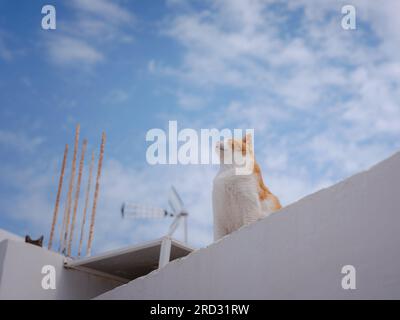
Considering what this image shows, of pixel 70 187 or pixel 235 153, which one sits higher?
pixel 70 187

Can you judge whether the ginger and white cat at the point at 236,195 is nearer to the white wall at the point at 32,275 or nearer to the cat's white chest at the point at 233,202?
the cat's white chest at the point at 233,202

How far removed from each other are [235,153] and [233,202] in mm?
815

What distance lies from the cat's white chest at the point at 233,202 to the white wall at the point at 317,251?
0.97m

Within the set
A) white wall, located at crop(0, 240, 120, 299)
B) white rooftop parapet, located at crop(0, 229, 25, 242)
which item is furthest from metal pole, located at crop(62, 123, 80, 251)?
white wall, located at crop(0, 240, 120, 299)

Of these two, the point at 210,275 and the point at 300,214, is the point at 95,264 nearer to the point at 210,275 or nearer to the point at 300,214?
the point at 210,275

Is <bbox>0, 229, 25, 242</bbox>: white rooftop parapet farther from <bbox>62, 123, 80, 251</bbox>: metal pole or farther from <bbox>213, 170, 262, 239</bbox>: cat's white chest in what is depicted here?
<bbox>213, 170, 262, 239</bbox>: cat's white chest

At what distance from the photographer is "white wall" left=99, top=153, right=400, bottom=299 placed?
488 centimetres

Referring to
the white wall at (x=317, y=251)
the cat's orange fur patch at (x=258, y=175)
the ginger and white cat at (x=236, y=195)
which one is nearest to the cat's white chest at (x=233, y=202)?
the ginger and white cat at (x=236, y=195)

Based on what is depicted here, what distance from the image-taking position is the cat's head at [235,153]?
325 inches

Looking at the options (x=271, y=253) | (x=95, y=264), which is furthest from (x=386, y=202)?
(x=95, y=264)

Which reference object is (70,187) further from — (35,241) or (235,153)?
(235,153)

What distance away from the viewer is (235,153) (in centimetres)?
830

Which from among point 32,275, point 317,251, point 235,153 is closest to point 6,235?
point 32,275

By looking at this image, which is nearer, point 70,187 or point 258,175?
point 258,175
